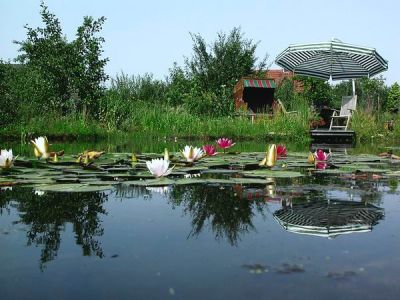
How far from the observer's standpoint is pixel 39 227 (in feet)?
4.21

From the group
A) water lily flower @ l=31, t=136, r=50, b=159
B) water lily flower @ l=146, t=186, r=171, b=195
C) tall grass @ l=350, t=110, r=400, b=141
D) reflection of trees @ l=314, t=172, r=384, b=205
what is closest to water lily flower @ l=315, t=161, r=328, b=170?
reflection of trees @ l=314, t=172, r=384, b=205

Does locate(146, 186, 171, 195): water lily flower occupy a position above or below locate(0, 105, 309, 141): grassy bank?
below

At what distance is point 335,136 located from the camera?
948 cm

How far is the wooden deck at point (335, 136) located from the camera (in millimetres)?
9352

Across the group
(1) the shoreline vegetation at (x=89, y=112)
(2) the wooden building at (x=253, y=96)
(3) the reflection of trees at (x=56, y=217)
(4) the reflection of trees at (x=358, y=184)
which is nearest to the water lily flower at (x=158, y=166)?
(3) the reflection of trees at (x=56, y=217)

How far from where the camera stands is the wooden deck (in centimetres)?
935

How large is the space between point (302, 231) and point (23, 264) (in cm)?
74

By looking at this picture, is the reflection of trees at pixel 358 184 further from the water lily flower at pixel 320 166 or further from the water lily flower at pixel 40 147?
the water lily flower at pixel 40 147

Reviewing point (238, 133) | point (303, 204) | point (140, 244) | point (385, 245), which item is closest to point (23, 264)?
point (140, 244)

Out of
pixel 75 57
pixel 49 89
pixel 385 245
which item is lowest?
pixel 385 245

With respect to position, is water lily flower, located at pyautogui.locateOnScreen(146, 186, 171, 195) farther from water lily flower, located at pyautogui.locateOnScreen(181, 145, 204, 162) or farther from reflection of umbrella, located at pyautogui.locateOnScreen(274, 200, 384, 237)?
Result: reflection of umbrella, located at pyautogui.locateOnScreen(274, 200, 384, 237)

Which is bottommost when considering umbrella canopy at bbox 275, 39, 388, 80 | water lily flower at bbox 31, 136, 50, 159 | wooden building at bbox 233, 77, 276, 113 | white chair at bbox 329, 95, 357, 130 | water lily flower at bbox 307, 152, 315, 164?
water lily flower at bbox 307, 152, 315, 164

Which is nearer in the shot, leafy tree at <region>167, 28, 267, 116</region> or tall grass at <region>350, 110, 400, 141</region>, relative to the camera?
tall grass at <region>350, 110, 400, 141</region>

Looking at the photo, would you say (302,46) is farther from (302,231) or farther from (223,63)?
(302,231)
